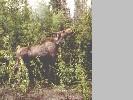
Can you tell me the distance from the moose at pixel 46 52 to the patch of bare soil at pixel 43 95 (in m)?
0.08

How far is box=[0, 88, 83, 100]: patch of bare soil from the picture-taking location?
1311 centimetres

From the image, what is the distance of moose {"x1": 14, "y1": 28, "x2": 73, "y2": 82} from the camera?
13.1 meters

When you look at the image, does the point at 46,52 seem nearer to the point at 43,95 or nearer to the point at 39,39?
the point at 39,39

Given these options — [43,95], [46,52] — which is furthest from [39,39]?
[43,95]

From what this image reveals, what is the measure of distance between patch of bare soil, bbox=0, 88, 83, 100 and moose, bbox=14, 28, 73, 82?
0.27 ft

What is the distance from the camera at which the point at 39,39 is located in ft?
43.1

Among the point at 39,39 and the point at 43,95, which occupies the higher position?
the point at 39,39

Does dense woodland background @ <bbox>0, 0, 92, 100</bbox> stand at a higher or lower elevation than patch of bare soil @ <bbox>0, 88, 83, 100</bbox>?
higher

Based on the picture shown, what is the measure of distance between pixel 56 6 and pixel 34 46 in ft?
0.97

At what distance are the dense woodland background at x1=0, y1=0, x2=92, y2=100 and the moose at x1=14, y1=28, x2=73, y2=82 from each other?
0.03 m

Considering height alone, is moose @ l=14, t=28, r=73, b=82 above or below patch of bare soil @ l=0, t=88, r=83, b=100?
above

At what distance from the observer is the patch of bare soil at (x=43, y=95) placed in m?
13.1

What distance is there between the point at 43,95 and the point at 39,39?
36 cm

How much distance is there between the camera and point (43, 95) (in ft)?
43.1
